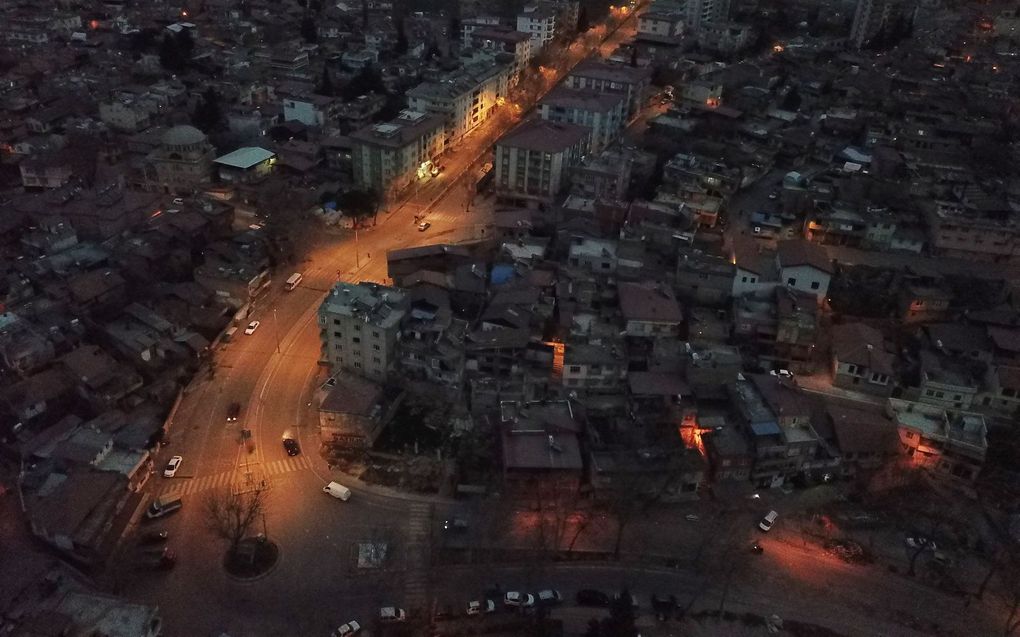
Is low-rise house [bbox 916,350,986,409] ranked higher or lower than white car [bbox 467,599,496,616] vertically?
higher

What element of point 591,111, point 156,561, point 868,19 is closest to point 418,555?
point 156,561

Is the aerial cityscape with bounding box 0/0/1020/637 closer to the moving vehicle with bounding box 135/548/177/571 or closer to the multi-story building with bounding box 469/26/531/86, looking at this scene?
the moving vehicle with bounding box 135/548/177/571

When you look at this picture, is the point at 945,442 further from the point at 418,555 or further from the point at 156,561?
the point at 156,561

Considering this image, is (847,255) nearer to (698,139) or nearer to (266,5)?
(698,139)

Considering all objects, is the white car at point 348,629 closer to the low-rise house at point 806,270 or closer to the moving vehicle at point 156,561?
the moving vehicle at point 156,561

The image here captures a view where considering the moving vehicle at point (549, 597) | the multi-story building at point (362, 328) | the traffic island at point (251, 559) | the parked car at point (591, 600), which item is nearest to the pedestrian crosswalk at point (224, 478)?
the traffic island at point (251, 559)

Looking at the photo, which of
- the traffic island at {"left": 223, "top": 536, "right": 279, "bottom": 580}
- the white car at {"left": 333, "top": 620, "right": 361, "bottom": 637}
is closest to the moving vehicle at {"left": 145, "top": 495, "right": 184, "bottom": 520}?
the traffic island at {"left": 223, "top": 536, "right": 279, "bottom": 580}
